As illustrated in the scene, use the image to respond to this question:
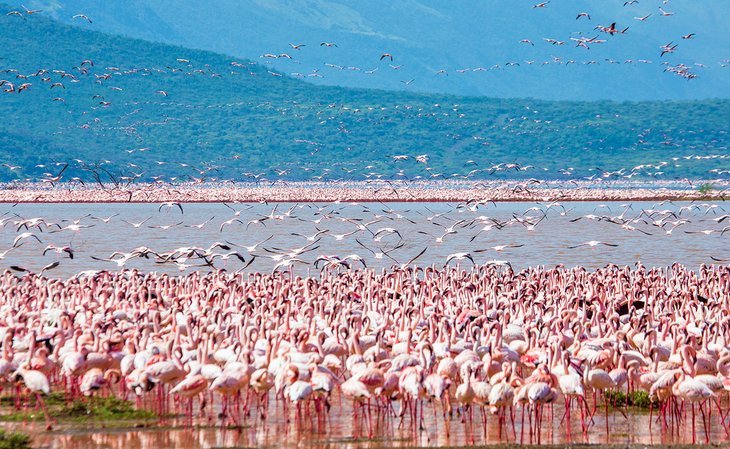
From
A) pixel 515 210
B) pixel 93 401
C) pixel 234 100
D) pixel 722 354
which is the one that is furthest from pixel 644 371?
pixel 234 100

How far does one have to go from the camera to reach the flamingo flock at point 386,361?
41.1 feet

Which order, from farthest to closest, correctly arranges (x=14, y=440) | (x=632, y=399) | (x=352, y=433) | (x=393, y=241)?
1. (x=393, y=241)
2. (x=632, y=399)
3. (x=352, y=433)
4. (x=14, y=440)

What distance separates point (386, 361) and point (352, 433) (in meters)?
1.05

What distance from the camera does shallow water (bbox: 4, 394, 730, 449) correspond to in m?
12.3

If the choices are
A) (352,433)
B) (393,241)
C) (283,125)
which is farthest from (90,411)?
(283,125)

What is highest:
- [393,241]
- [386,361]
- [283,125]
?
[283,125]

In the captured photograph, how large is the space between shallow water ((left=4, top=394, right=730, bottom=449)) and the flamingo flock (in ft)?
0.25

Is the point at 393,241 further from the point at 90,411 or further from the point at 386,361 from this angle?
the point at 90,411

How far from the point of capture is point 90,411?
1338 centimetres

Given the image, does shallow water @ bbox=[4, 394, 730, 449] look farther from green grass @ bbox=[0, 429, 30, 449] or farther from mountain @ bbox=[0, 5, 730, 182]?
mountain @ bbox=[0, 5, 730, 182]

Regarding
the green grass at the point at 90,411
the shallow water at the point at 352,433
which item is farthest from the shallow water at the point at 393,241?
the shallow water at the point at 352,433

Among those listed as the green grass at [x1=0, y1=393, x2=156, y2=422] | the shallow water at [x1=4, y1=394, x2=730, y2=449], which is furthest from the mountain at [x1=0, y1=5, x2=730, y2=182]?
the shallow water at [x1=4, y1=394, x2=730, y2=449]

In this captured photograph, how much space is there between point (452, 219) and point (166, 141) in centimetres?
10776

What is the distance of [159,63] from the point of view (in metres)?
182
